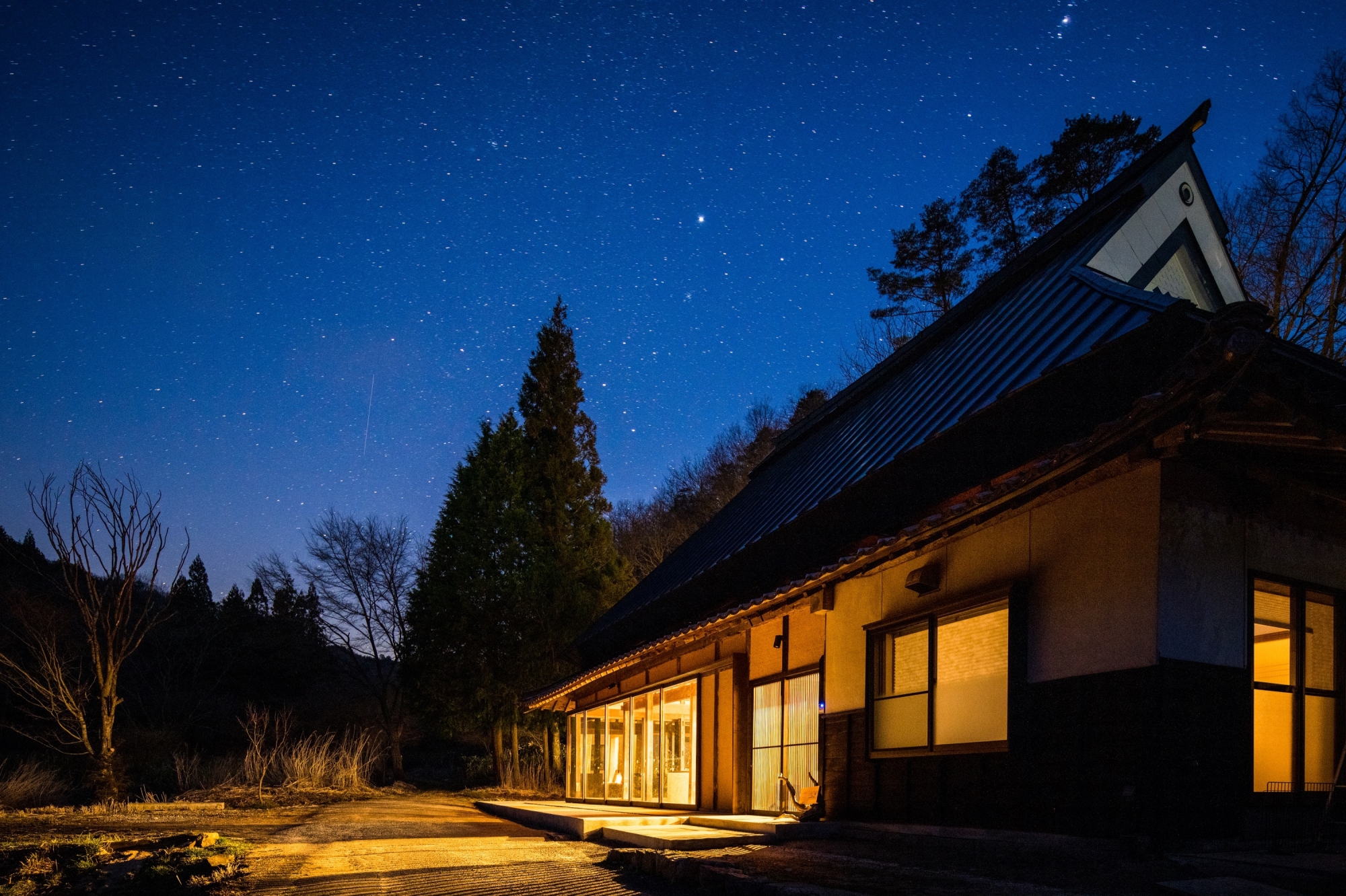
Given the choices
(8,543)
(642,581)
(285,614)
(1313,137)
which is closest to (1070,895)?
(642,581)

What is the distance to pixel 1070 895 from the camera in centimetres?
416

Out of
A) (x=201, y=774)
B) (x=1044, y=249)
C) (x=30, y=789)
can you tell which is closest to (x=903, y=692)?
(x=1044, y=249)

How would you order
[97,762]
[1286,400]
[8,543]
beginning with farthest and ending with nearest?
[8,543], [97,762], [1286,400]

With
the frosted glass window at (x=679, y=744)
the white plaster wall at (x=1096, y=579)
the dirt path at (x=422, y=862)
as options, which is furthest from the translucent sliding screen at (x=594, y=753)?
the white plaster wall at (x=1096, y=579)

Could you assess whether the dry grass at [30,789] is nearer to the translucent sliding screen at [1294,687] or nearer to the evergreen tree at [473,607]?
the evergreen tree at [473,607]

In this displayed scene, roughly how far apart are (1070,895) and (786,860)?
2.37 meters

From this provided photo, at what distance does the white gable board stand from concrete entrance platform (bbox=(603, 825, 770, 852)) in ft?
21.4

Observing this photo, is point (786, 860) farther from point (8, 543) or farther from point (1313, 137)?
point (8, 543)

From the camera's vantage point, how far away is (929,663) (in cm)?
715

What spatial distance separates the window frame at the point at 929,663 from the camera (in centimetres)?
639

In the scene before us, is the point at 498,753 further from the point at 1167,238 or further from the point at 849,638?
the point at 1167,238

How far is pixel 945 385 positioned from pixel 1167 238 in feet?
10.3

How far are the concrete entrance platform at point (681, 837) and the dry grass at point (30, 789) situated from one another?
1030 centimetres

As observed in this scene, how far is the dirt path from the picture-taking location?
578 centimetres
